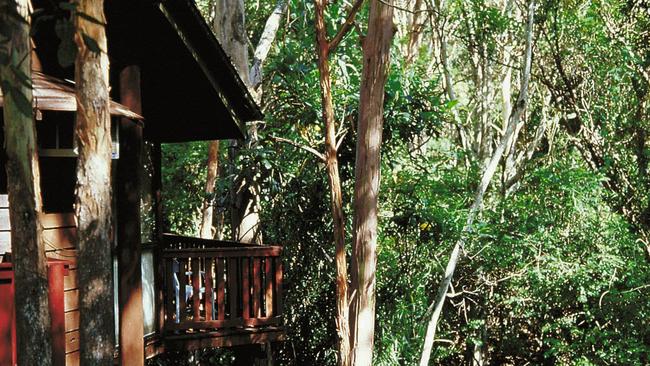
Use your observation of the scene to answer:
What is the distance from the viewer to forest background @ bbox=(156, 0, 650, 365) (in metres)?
14.4

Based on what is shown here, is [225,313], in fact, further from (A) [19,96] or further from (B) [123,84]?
(A) [19,96]

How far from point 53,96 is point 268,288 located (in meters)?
4.06

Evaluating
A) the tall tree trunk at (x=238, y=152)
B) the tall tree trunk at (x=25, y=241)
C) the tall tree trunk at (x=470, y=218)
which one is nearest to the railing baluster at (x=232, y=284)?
the tall tree trunk at (x=238, y=152)

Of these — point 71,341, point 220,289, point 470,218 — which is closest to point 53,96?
point 71,341

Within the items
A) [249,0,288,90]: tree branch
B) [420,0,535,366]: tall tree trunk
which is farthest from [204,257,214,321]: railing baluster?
[420,0,535,366]: tall tree trunk

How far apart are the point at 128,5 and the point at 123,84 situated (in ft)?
2.48

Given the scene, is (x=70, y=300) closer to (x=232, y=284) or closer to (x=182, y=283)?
(x=182, y=283)

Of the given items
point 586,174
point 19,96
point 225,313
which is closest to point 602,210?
point 586,174

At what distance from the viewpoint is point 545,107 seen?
19.4m

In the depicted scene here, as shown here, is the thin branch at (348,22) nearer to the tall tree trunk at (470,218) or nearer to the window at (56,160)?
the window at (56,160)

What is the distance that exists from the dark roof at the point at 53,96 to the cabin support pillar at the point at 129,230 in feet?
1.83

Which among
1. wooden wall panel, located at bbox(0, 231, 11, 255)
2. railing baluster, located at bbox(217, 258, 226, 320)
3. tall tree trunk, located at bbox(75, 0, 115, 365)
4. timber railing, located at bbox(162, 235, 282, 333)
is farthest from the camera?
railing baluster, located at bbox(217, 258, 226, 320)

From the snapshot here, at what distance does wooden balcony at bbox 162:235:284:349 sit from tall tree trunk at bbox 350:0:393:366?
1.59 meters

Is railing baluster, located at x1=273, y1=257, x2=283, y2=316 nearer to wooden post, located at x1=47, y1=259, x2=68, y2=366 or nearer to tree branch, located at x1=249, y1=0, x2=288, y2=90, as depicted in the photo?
wooden post, located at x1=47, y1=259, x2=68, y2=366
